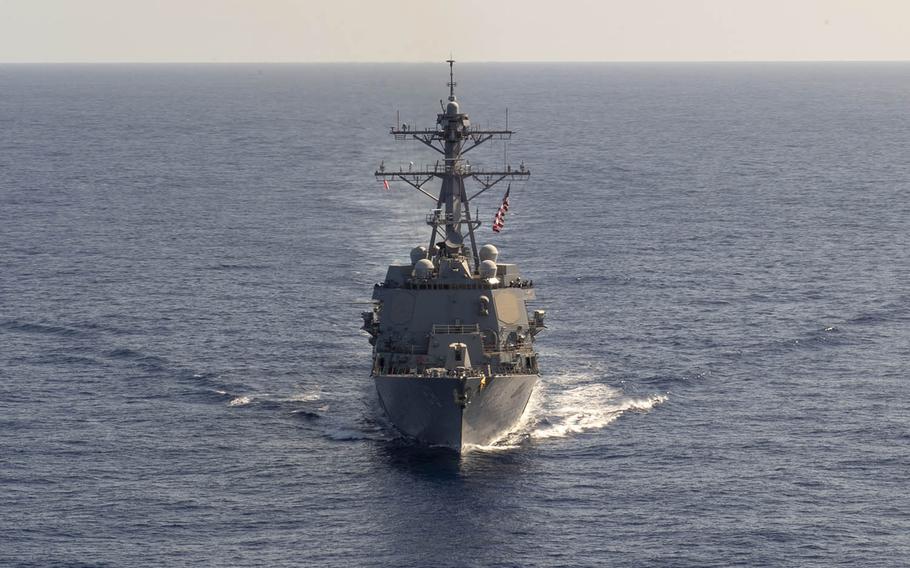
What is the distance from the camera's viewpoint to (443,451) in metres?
83.8

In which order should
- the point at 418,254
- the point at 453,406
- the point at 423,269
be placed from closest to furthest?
1. the point at 453,406
2. the point at 423,269
3. the point at 418,254

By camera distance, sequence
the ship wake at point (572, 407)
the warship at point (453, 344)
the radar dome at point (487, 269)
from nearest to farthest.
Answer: the warship at point (453, 344) → the ship wake at point (572, 407) → the radar dome at point (487, 269)

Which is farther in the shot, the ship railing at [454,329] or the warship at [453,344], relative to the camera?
the ship railing at [454,329]

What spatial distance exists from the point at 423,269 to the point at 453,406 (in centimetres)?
1130

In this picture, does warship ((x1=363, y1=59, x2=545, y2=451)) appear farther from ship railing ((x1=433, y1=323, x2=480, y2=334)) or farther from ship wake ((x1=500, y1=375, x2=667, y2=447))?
ship wake ((x1=500, y1=375, x2=667, y2=447))

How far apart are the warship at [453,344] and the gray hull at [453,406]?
0.05 metres

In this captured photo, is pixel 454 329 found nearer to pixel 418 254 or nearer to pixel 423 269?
pixel 423 269

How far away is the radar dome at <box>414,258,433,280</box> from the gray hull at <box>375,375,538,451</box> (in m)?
8.02

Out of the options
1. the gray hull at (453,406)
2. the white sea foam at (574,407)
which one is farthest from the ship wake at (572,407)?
the gray hull at (453,406)

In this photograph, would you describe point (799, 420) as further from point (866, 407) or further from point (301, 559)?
point (301, 559)

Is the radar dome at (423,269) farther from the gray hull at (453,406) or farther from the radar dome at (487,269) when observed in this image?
the gray hull at (453,406)

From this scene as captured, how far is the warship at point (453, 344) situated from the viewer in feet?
275

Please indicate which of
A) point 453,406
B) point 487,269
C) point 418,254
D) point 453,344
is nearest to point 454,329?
point 453,344

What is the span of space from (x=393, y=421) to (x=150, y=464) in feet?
48.1
